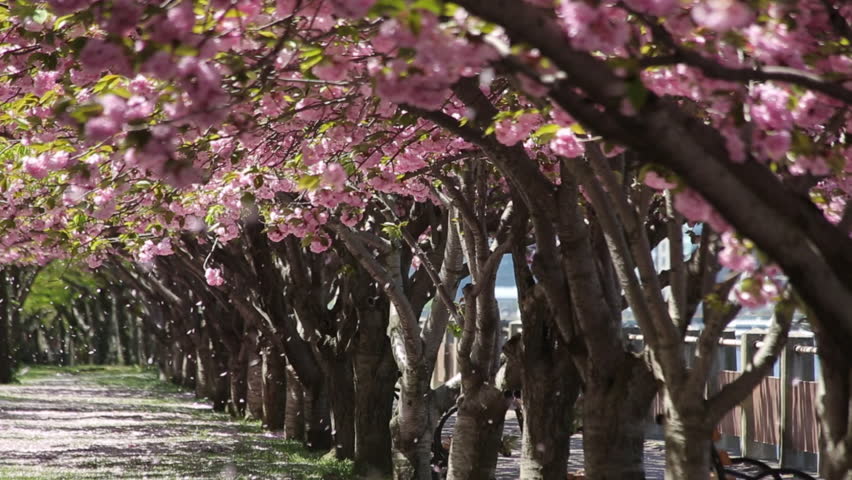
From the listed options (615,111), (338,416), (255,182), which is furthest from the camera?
(338,416)

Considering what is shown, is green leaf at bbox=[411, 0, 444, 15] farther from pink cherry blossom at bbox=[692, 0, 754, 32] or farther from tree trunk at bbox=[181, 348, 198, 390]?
tree trunk at bbox=[181, 348, 198, 390]

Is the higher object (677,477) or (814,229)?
(814,229)

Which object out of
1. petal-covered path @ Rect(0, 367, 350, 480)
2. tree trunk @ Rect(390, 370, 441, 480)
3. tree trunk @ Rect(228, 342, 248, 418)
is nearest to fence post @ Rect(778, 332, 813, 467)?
tree trunk @ Rect(390, 370, 441, 480)

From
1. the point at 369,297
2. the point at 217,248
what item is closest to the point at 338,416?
the point at 369,297

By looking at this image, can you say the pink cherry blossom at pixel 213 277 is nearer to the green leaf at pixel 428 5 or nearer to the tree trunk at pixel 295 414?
the tree trunk at pixel 295 414

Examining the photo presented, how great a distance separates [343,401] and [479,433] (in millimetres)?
5741

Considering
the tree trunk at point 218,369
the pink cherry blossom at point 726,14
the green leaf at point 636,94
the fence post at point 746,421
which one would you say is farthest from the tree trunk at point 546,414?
the tree trunk at point 218,369

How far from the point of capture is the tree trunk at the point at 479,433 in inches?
401

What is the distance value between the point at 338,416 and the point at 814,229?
40.0 ft

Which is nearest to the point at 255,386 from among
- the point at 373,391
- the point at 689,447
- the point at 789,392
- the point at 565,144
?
the point at 373,391

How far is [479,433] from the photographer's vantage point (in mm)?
10219

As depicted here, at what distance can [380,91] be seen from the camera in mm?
4059

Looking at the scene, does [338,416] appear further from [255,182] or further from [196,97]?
[196,97]

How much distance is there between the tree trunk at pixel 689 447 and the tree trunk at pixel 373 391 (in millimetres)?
7918
